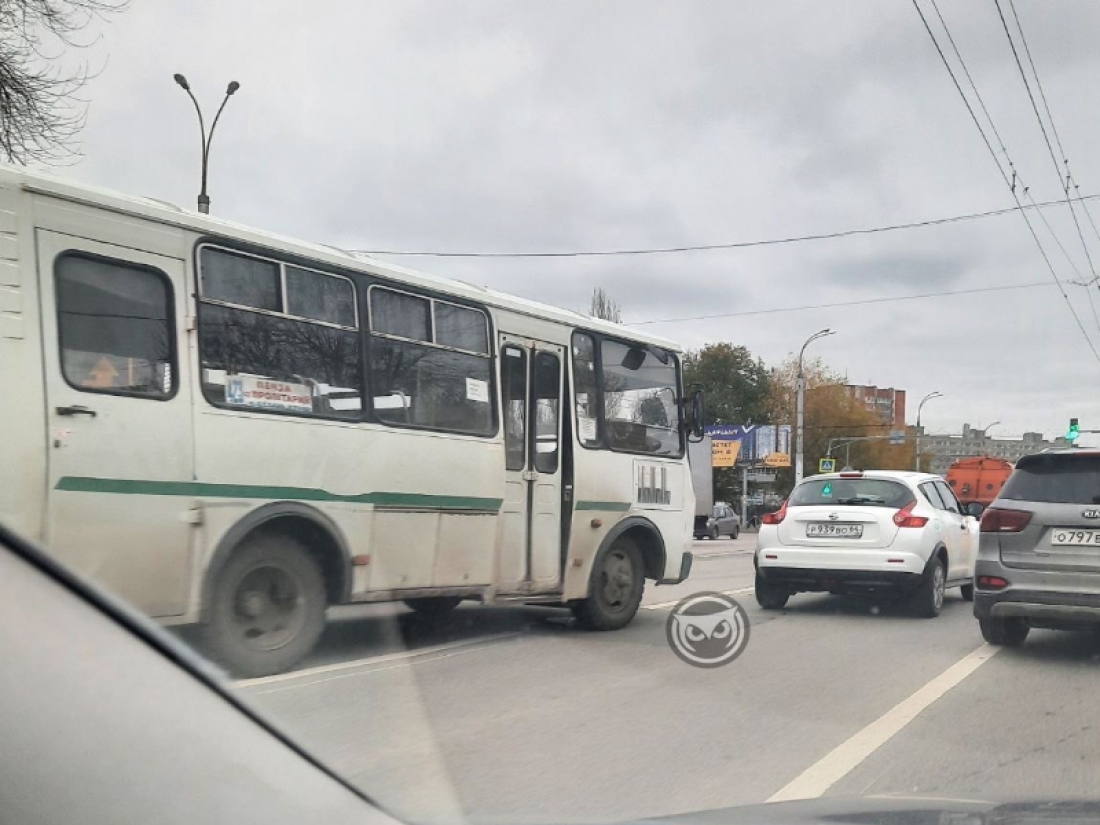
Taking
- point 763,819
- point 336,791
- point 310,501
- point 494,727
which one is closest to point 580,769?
point 494,727

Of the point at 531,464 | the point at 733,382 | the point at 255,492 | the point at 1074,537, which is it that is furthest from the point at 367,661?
the point at 733,382

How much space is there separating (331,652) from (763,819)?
545 centimetres

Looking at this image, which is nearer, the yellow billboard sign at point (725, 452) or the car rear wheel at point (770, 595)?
the car rear wheel at point (770, 595)

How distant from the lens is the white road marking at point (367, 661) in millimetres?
6641

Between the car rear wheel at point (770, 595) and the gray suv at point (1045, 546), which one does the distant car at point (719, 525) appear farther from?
the gray suv at point (1045, 546)

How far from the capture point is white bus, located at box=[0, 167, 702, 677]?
5645 mm

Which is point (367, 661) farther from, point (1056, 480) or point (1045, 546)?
point (1056, 480)

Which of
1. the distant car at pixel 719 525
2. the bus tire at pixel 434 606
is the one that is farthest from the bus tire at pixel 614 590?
the distant car at pixel 719 525

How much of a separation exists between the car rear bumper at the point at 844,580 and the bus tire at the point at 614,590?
2.01m

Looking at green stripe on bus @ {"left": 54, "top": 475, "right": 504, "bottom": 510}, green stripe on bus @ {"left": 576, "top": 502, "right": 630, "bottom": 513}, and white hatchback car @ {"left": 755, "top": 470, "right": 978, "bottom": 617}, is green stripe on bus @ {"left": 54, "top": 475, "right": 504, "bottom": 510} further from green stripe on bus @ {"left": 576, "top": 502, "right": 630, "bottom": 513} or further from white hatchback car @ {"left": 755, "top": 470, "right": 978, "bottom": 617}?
white hatchback car @ {"left": 755, "top": 470, "right": 978, "bottom": 617}

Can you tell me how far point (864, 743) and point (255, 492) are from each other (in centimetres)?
383

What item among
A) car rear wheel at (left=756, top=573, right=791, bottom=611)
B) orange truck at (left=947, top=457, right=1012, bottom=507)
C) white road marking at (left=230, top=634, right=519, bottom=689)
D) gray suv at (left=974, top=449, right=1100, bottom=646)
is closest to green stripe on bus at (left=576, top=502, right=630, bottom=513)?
white road marking at (left=230, top=634, right=519, bottom=689)

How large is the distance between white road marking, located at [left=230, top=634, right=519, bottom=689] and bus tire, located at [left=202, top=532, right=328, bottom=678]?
8 cm

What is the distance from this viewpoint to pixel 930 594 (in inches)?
452
